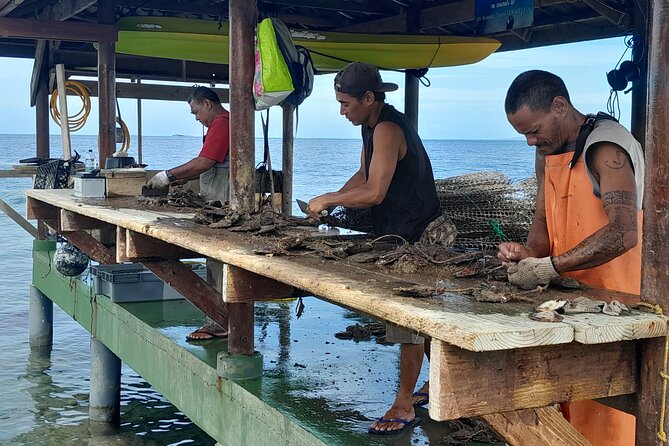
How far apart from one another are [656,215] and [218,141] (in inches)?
167

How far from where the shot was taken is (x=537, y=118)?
3326 millimetres

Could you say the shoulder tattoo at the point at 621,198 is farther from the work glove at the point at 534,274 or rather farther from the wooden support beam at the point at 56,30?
the wooden support beam at the point at 56,30

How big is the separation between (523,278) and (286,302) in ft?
16.8

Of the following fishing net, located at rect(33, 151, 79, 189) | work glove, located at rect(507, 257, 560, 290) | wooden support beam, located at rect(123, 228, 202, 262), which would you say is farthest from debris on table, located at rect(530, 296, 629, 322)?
fishing net, located at rect(33, 151, 79, 189)


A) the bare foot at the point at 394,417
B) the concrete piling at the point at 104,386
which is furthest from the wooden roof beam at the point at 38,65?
the bare foot at the point at 394,417

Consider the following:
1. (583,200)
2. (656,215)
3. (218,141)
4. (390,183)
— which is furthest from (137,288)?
(656,215)

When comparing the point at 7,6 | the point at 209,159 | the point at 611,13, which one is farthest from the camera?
the point at 7,6

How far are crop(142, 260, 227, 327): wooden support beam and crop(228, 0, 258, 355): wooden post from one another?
0.34m

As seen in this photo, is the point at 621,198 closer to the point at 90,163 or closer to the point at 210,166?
the point at 210,166

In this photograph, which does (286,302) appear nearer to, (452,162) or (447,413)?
(447,413)

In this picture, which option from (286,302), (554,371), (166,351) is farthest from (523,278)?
(286,302)

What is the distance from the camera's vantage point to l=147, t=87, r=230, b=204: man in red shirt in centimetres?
629

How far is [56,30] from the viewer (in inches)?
322

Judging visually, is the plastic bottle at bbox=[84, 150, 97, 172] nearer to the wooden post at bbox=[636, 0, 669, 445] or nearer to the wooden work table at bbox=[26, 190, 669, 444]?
the wooden work table at bbox=[26, 190, 669, 444]
